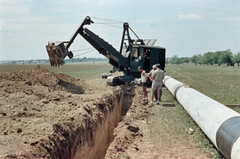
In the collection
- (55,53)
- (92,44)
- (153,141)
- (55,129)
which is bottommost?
(153,141)

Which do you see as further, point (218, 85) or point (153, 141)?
point (218, 85)

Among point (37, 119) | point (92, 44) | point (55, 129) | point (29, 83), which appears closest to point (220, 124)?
point (55, 129)

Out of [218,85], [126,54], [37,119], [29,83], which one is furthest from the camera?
[218,85]

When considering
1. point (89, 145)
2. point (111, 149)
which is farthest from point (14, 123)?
point (111, 149)

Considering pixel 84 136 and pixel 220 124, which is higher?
pixel 220 124

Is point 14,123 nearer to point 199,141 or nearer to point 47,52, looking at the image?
A: point 199,141

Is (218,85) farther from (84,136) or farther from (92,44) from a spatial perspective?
(84,136)

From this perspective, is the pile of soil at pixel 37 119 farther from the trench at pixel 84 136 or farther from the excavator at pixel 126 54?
the excavator at pixel 126 54

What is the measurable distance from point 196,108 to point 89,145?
146 inches

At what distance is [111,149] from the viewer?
6.65 m

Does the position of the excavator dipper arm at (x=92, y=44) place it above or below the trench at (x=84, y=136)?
above

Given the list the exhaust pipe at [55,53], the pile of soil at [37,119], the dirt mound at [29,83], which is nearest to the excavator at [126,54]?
the exhaust pipe at [55,53]

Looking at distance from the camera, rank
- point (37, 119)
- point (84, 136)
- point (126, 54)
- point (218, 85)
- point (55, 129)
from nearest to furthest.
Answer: point (55, 129)
point (37, 119)
point (84, 136)
point (126, 54)
point (218, 85)

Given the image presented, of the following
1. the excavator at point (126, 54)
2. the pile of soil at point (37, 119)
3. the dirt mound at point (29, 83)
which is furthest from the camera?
the excavator at point (126, 54)
